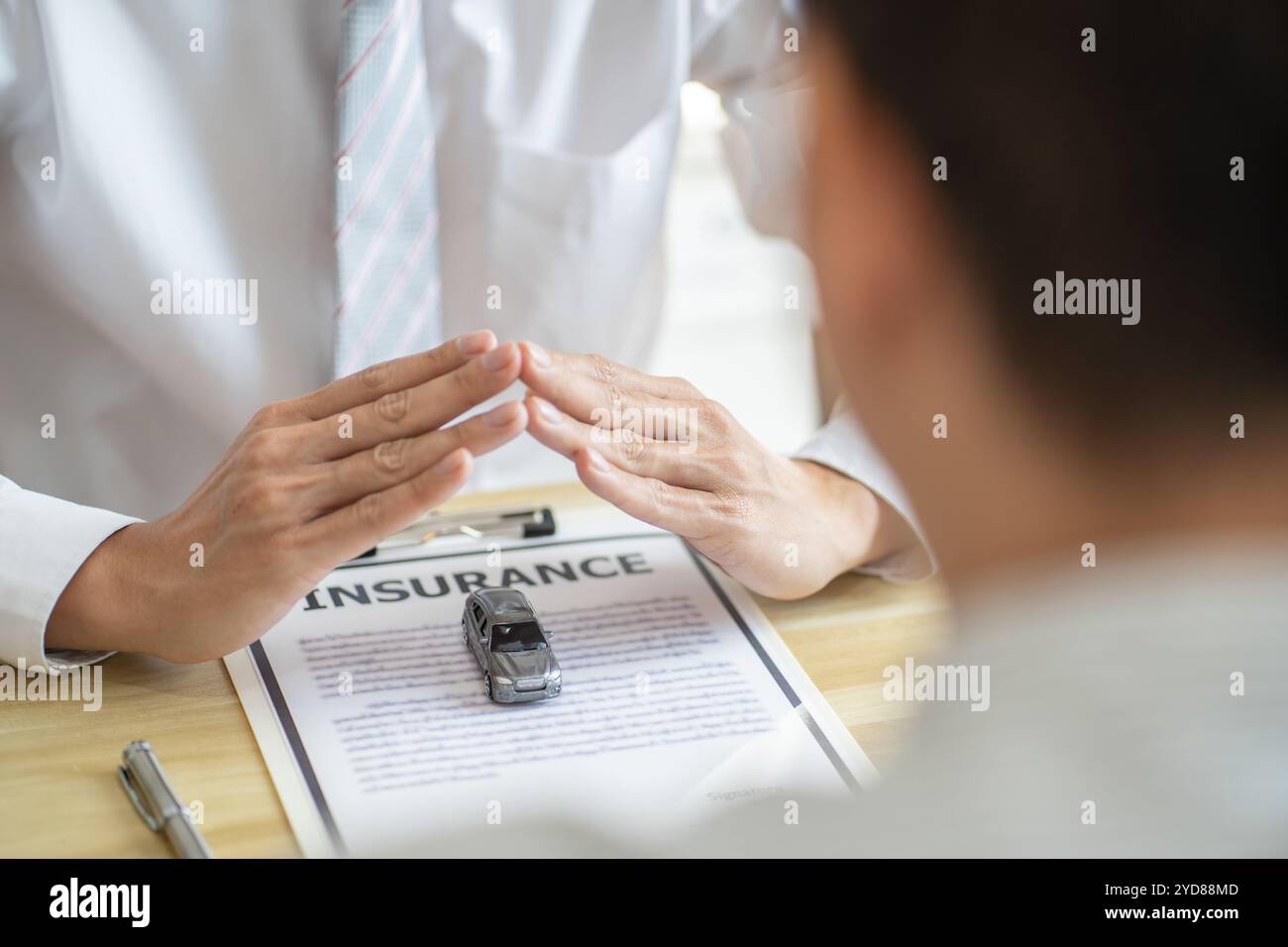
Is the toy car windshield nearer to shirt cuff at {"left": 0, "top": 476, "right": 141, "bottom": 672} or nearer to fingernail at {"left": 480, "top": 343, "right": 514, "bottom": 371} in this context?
fingernail at {"left": 480, "top": 343, "right": 514, "bottom": 371}

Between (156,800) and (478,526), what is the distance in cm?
43

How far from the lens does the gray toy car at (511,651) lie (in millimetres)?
861

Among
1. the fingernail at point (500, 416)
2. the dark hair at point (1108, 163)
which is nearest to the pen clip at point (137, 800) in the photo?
the fingernail at point (500, 416)

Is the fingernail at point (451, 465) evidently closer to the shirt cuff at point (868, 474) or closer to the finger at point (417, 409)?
the finger at point (417, 409)

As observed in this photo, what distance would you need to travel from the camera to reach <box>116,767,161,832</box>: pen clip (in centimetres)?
75

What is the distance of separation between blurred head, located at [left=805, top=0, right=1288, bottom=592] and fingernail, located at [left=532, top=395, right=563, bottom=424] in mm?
446

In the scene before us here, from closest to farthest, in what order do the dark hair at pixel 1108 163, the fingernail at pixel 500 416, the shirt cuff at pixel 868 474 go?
the dark hair at pixel 1108 163, the fingernail at pixel 500 416, the shirt cuff at pixel 868 474

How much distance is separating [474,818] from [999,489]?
0.43 m

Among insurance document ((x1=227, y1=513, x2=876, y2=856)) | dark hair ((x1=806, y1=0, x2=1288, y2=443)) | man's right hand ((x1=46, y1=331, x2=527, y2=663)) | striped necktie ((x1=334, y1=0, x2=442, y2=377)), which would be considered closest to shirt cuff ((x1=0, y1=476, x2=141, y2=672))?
man's right hand ((x1=46, y1=331, x2=527, y2=663))

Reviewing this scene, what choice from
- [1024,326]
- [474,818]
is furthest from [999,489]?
[474,818]

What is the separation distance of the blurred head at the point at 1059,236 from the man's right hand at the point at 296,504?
1.47 ft

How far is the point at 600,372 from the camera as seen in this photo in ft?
3.15

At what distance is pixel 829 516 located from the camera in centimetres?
107

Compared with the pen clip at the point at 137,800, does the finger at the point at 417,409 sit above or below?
above
